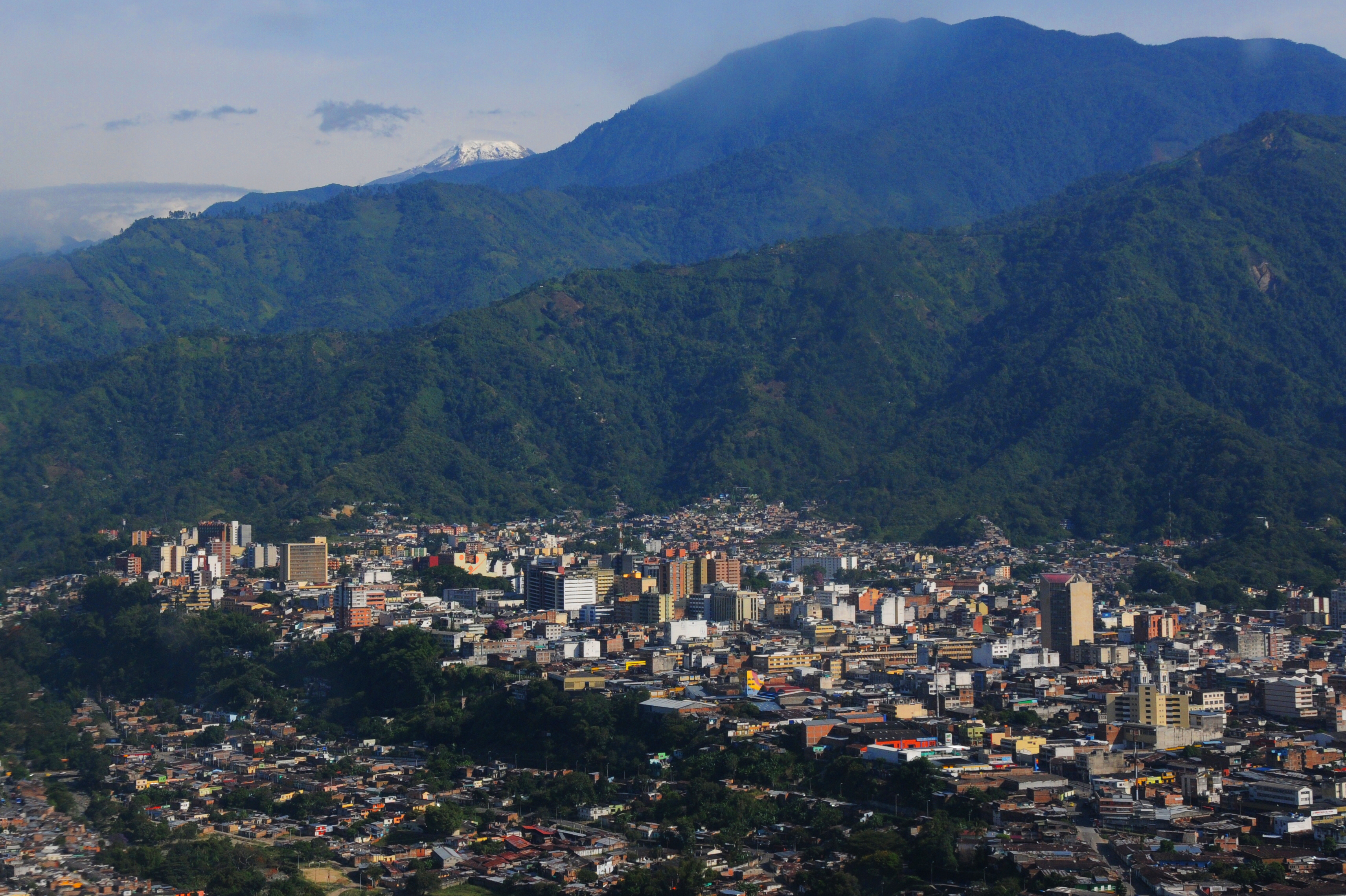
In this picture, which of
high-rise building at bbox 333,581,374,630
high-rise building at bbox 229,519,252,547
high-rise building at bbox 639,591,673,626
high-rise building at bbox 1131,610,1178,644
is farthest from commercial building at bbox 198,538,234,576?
high-rise building at bbox 1131,610,1178,644

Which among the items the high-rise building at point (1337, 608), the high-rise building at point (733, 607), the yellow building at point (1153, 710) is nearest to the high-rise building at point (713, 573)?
the high-rise building at point (733, 607)

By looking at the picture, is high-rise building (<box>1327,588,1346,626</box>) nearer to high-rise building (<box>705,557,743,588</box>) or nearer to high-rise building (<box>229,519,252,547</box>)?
high-rise building (<box>705,557,743,588</box>)

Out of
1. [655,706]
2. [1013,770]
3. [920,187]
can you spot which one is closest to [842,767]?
[1013,770]

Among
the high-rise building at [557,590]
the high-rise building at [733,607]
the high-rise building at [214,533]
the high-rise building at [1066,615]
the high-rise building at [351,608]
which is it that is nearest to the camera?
the high-rise building at [1066,615]

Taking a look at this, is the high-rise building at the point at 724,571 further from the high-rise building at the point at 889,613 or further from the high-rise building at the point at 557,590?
the high-rise building at the point at 889,613

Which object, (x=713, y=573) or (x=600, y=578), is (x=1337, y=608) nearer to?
(x=713, y=573)
